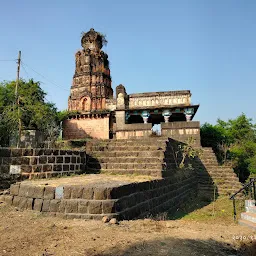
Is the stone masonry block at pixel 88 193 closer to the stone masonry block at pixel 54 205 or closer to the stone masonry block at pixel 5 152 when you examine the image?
the stone masonry block at pixel 54 205

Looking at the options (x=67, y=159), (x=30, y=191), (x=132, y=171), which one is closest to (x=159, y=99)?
(x=132, y=171)

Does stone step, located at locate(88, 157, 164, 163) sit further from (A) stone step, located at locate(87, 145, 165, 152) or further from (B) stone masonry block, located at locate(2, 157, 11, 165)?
(B) stone masonry block, located at locate(2, 157, 11, 165)

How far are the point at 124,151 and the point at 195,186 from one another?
17.7 feet

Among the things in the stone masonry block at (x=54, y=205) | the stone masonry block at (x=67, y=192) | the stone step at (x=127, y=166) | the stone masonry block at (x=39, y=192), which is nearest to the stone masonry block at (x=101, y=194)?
the stone masonry block at (x=67, y=192)

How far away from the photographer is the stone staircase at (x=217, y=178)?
11534 millimetres

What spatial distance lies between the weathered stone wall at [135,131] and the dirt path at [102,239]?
13.7m

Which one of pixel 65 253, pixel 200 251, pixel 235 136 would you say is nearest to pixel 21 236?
pixel 65 253

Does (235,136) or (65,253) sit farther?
(235,136)

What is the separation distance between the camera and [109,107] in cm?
2645

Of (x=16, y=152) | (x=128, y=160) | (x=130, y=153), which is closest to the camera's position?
(x=16, y=152)

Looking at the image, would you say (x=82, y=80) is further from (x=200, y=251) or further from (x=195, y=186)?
(x=200, y=251)

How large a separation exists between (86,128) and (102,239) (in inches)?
923

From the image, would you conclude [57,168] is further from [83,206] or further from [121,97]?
[121,97]

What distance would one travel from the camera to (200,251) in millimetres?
3055
